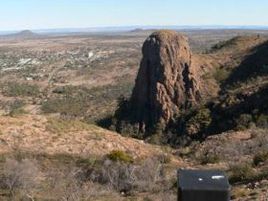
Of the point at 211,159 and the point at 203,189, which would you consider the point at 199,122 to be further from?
the point at 203,189

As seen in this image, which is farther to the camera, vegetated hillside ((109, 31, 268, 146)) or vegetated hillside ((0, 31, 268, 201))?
vegetated hillside ((109, 31, 268, 146))

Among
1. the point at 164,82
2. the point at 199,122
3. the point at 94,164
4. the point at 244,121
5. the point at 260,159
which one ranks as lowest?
the point at 199,122

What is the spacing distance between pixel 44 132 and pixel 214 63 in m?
34.1

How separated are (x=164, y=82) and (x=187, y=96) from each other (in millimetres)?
2503

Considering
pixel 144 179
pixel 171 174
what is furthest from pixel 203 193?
pixel 171 174

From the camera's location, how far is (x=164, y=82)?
4756 cm

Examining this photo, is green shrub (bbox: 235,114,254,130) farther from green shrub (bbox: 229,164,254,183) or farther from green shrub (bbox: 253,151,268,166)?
green shrub (bbox: 229,164,254,183)

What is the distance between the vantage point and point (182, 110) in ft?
155

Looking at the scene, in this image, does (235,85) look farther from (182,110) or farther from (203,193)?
(203,193)

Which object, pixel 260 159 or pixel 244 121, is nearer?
pixel 260 159

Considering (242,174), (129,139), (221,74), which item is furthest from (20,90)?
(242,174)

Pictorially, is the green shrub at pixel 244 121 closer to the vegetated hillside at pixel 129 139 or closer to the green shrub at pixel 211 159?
the vegetated hillside at pixel 129 139

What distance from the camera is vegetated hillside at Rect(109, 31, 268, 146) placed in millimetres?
41750

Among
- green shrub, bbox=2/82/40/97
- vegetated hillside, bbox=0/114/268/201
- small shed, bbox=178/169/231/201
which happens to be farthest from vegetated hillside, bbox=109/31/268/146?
green shrub, bbox=2/82/40/97
